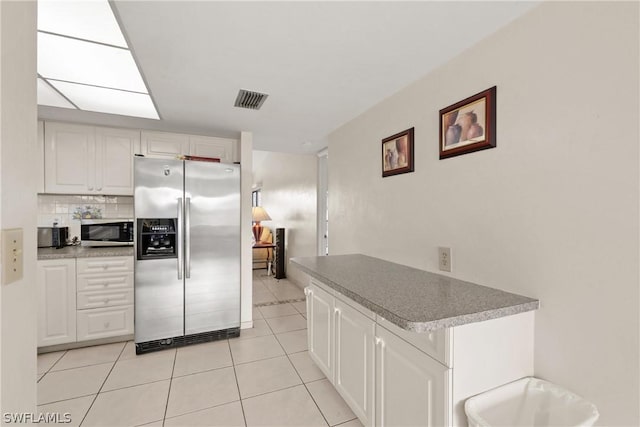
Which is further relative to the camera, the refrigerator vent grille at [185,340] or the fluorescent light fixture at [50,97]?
the refrigerator vent grille at [185,340]

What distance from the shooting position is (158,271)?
2691mm

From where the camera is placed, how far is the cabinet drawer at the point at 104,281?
270 cm

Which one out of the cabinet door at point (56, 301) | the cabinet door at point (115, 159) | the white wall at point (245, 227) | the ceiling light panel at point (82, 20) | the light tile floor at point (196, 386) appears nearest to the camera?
the ceiling light panel at point (82, 20)

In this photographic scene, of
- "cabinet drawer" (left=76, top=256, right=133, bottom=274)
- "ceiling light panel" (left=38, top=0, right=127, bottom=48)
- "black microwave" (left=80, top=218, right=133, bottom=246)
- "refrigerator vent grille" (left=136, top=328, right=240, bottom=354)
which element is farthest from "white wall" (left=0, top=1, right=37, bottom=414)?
"black microwave" (left=80, top=218, right=133, bottom=246)

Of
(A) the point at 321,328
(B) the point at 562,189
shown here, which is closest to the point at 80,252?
(A) the point at 321,328

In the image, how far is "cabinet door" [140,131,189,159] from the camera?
3072 millimetres

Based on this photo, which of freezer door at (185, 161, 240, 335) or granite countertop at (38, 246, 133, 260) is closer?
granite countertop at (38, 246, 133, 260)

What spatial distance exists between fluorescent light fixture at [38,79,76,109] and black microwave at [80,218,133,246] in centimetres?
120

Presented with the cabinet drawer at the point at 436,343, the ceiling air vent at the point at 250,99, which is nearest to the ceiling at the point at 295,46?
the ceiling air vent at the point at 250,99

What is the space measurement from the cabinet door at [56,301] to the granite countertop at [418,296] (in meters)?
2.35

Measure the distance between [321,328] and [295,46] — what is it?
1880mm

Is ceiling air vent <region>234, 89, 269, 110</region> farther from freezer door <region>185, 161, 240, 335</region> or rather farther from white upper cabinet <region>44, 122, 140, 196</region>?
white upper cabinet <region>44, 122, 140, 196</region>

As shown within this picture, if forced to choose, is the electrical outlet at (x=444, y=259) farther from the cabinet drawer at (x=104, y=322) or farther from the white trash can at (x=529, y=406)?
the cabinet drawer at (x=104, y=322)

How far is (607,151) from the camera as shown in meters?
1.08
